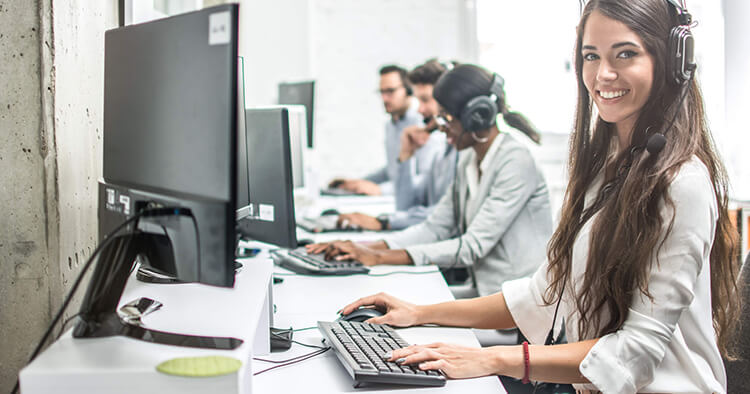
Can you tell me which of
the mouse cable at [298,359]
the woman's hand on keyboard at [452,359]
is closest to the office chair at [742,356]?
the woman's hand on keyboard at [452,359]

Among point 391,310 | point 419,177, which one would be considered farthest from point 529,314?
point 419,177

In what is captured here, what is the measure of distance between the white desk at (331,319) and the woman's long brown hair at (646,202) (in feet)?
0.84

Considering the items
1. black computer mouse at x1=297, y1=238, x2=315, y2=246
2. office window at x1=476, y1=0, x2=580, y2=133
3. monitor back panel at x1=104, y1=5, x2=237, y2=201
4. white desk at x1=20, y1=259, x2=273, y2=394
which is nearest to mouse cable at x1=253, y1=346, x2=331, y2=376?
white desk at x1=20, y1=259, x2=273, y2=394

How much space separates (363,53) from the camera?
A: 4777 mm

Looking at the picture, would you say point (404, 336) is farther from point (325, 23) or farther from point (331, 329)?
point (325, 23)

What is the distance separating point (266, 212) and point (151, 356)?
0.89 metres

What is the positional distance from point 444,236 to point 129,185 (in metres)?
1.46

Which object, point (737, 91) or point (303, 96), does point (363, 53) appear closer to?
point (303, 96)

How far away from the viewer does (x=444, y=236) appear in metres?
2.29

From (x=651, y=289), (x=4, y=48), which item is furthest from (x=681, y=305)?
(x=4, y=48)

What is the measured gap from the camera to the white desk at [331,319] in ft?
3.16

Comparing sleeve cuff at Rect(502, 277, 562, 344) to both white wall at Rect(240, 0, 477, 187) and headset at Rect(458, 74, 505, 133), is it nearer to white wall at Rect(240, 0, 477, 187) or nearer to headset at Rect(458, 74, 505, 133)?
headset at Rect(458, 74, 505, 133)

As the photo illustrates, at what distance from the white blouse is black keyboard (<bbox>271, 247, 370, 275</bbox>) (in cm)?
83

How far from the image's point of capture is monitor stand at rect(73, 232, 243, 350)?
802 mm
